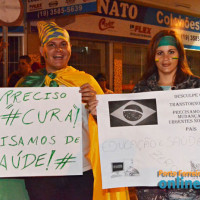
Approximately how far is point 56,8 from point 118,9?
3.81 m

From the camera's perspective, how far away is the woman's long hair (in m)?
3.29

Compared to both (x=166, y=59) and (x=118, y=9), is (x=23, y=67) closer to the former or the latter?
(x=166, y=59)

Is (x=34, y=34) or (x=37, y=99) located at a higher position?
(x=34, y=34)

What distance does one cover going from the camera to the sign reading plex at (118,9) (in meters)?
12.5

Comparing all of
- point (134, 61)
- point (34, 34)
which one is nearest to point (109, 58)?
point (134, 61)

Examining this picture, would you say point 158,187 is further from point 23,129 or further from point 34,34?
point 34,34

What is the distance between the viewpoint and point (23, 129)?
328 centimetres

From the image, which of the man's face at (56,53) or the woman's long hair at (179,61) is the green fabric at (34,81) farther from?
the woman's long hair at (179,61)

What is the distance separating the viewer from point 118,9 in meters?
13.0

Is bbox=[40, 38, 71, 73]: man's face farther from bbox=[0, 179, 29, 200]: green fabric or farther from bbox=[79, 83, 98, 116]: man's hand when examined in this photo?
bbox=[0, 179, 29, 200]: green fabric

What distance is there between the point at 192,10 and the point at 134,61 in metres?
3.80

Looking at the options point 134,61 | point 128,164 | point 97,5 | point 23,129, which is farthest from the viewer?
point 134,61

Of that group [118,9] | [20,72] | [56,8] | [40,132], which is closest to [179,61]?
[40,132]

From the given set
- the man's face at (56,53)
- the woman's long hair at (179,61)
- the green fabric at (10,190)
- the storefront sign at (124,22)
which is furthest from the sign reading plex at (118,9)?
the green fabric at (10,190)
